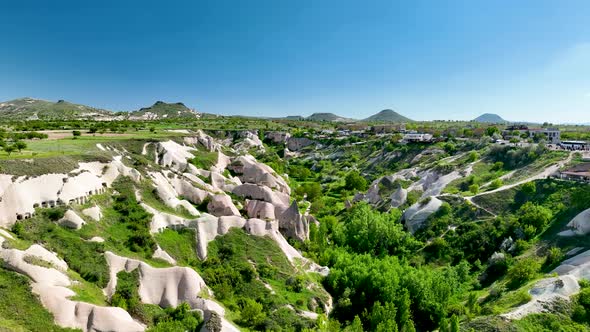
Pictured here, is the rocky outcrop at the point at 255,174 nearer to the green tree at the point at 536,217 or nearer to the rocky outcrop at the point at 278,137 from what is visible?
the green tree at the point at 536,217

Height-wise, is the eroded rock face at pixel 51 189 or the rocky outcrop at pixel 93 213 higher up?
the eroded rock face at pixel 51 189

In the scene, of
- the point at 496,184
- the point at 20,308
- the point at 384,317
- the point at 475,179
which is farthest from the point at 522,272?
the point at 20,308

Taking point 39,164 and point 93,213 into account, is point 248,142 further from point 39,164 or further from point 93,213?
point 93,213

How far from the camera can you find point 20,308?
24391mm

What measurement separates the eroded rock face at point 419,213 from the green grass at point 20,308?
52.4m

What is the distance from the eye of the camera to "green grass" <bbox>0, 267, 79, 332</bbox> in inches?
924

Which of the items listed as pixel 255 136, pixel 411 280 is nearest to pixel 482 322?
pixel 411 280

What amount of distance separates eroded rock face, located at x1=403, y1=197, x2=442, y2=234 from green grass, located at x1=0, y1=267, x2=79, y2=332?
172ft

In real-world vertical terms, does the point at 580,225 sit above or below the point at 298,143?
below

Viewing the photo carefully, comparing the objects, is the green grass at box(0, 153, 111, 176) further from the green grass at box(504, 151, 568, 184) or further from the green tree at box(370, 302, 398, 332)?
the green grass at box(504, 151, 568, 184)

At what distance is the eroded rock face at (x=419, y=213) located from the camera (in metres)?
60.1

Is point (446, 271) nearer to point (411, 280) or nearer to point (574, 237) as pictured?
point (411, 280)

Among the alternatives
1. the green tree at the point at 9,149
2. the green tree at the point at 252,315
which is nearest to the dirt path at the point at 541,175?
the green tree at the point at 252,315

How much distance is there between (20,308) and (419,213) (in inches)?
2242
